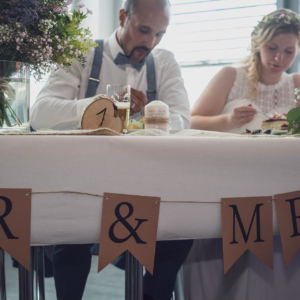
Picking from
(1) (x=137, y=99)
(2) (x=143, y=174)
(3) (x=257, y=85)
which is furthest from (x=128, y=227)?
(3) (x=257, y=85)

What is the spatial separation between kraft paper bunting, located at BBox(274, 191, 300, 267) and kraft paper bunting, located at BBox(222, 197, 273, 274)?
2 cm

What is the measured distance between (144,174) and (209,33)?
261 centimetres

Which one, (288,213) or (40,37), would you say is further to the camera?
(40,37)

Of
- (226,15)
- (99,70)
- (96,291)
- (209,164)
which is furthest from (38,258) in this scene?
(226,15)

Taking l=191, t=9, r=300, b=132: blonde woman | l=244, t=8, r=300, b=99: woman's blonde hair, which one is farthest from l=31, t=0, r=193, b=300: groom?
l=244, t=8, r=300, b=99: woman's blonde hair

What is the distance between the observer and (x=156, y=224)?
17.2 inches

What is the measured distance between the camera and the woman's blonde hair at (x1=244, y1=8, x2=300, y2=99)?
1711 millimetres

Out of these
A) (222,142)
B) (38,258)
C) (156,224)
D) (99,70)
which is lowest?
(38,258)

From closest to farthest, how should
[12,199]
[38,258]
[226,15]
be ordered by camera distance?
1. [12,199]
2. [38,258]
3. [226,15]

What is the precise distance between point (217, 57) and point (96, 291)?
221 centimetres

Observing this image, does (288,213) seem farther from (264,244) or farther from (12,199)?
(12,199)

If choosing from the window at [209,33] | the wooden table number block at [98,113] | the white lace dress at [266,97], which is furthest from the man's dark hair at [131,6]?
the window at [209,33]

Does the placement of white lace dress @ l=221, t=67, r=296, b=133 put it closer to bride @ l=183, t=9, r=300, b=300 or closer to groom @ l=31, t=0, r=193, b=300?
bride @ l=183, t=9, r=300, b=300

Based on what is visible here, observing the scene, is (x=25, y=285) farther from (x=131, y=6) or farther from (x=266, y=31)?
(x=266, y=31)
